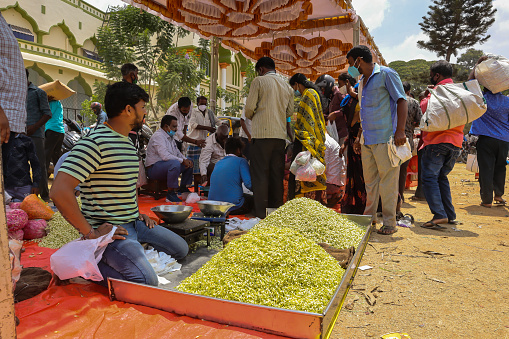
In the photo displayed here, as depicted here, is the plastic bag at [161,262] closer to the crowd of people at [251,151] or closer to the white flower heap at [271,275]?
the crowd of people at [251,151]

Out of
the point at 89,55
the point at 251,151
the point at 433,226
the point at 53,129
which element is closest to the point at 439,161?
the point at 433,226

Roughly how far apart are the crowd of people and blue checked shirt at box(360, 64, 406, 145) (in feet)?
0.03

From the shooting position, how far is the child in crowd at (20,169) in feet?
13.6

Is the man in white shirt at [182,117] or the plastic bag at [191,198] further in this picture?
the man in white shirt at [182,117]

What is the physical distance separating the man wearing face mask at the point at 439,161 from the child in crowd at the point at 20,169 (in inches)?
187

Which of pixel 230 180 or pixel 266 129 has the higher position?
pixel 266 129

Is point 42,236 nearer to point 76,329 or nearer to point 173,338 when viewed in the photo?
point 76,329

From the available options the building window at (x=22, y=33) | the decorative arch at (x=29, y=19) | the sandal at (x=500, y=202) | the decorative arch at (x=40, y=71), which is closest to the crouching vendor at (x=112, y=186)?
the sandal at (x=500, y=202)

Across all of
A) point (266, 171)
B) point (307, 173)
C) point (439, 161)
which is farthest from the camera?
point (266, 171)

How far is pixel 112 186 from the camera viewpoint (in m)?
2.23

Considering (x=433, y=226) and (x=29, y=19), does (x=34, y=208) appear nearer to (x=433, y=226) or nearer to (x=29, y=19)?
(x=433, y=226)

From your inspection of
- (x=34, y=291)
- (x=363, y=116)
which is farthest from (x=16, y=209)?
(x=363, y=116)

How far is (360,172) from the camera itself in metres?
4.30

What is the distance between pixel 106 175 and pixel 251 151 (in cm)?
242
